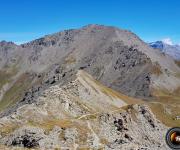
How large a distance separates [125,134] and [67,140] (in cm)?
2239

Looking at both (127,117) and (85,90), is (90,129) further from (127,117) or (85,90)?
(85,90)

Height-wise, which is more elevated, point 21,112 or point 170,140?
point 21,112

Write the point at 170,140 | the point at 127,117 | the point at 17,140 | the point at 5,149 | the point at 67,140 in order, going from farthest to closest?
the point at 127,117 → the point at 67,140 → the point at 17,140 → the point at 5,149 → the point at 170,140

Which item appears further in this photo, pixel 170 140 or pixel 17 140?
pixel 17 140

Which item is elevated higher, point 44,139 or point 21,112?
point 21,112

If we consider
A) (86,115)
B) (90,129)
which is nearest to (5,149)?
(90,129)

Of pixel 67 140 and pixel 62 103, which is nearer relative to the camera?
pixel 67 140

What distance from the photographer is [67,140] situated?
270 feet

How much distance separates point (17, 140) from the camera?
76125 millimetres

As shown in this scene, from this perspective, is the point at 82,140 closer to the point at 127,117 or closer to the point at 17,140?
the point at 17,140

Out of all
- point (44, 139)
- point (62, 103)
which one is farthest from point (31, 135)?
point (62, 103)

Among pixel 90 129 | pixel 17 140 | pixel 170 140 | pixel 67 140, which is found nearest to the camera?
pixel 170 140

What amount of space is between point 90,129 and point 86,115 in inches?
655

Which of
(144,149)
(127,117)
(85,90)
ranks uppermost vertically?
(85,90)
